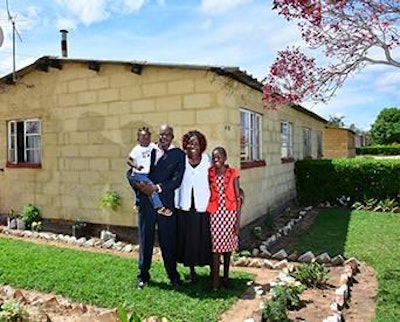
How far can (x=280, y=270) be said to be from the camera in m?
7.09

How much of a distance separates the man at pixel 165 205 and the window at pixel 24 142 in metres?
6.12

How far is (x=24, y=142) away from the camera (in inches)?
461

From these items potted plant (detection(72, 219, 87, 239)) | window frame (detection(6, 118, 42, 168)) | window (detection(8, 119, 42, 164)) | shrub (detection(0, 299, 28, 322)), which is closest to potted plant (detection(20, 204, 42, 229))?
window frame (detection(6, 118, 42, 168))

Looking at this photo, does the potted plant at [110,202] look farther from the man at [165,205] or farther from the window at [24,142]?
the man at [165,205]

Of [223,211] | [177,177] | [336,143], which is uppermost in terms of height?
[336,143]

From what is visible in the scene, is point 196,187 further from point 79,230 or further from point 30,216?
point 30,216

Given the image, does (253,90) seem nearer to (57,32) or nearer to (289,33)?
(289,33)

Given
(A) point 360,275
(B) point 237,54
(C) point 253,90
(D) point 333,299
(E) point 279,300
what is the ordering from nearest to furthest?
1. (E) point 279,300
2. (D) point 333,299
3. (A) point 360,275
4. (B) point 237,54
5. (C) point 253,90

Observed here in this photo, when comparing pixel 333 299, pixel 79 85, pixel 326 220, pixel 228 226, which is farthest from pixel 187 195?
pixel 326 220

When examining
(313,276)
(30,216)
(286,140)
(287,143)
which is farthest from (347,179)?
(30,216)

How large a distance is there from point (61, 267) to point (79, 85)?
475cm

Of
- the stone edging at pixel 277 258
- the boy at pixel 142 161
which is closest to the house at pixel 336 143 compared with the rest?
the stone edging at pixel 277 258

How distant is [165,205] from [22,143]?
716 centimetres

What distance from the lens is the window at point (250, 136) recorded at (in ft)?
32.8
